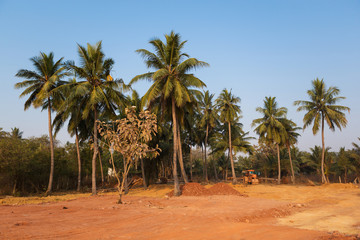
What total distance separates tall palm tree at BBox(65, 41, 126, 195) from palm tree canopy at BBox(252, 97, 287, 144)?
21.3 meters

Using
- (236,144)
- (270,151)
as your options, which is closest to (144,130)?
(236,144)

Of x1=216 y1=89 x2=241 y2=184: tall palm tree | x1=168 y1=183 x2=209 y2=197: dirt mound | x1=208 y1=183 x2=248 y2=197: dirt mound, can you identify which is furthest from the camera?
x1=216 y1=89 x2=241 y2=184: tall palm tree

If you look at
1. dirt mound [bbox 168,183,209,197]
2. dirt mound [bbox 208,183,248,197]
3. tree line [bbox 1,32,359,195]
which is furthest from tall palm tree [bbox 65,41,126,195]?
dirt mound [bbox 208,183,248,197]

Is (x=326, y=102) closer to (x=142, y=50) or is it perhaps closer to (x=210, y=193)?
(x=210, y=193)

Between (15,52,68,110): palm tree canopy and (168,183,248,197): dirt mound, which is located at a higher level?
(15,52,68,110): palm tree canopy

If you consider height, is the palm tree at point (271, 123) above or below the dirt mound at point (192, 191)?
above

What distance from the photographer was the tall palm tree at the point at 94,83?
1820 centimetres

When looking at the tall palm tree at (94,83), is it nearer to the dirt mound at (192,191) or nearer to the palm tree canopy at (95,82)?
the palm tree canopy at (95,82)

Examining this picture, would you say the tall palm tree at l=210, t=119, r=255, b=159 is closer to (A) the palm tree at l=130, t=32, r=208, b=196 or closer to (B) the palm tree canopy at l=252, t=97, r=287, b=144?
(B) the palm tree canopy at l=252, t=97, r=287, b=144

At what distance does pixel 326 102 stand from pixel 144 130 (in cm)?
2500

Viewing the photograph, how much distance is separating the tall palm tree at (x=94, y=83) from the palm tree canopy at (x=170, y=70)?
2123 mm

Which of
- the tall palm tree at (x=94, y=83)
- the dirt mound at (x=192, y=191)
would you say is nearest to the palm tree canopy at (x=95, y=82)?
the tall palm tree at (x=94, y=83)

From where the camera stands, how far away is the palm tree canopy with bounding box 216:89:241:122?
28695 mm

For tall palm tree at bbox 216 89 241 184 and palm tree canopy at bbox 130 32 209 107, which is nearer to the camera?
palm tree canopy at bbox 130 32 209 107
